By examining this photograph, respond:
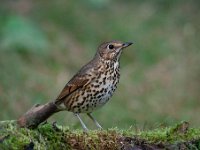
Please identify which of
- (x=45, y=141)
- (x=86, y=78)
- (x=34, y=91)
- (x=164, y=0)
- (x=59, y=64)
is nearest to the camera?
(x=45, y=141)

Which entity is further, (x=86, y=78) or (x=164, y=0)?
(x=164, y=0)

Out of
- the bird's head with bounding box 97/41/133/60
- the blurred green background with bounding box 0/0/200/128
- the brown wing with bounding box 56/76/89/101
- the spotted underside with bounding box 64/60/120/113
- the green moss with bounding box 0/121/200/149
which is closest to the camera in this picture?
the green moss with bounding box 0/121/200/149

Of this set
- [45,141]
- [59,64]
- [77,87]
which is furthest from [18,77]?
[45,141]

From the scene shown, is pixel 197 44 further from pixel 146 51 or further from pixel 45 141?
pixel 45 141

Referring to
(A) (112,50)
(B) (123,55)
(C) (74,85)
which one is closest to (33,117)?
(C) (74,85)

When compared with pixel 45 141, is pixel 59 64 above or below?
above

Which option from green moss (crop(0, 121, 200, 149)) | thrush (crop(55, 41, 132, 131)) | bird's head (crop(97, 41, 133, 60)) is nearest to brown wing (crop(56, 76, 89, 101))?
thrush (crop(55, 41, 132, 131))

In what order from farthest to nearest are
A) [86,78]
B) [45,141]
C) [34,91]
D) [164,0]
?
[164,0], [34,91], [86,78], [45,141]

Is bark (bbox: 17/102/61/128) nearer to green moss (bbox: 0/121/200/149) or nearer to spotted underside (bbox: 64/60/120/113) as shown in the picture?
green moss (bbox: 0/121/200/149)
